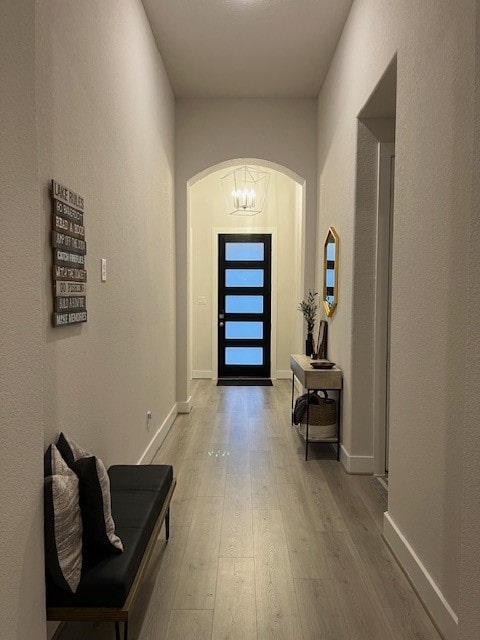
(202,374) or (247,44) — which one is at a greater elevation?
(247,44)

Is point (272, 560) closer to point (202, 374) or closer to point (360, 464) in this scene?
point (360, 464)

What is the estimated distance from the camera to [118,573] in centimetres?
165

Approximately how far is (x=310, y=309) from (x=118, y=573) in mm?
3699

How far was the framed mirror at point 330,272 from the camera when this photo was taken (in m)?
4.23

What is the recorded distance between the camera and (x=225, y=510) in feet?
10.1

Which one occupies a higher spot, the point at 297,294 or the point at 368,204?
the point at 368,204

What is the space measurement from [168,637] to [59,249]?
4.96 ft

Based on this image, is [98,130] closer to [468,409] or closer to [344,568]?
[468,409]

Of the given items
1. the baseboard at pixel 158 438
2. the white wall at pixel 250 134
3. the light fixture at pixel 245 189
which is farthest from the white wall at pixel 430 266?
the light fixture at pixel 245 189

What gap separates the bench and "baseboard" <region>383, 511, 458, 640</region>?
1119 mm

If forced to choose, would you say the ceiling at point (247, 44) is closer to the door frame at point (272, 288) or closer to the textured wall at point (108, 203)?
the textured wall at point (108, 203)

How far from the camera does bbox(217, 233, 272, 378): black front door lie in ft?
26.2

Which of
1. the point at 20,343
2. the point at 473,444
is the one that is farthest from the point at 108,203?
the point at 473,444

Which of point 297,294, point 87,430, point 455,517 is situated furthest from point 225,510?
point 297,294
